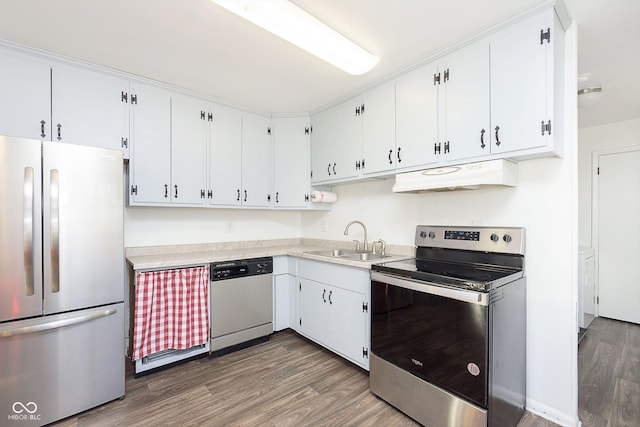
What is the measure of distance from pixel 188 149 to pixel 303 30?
1652 mm

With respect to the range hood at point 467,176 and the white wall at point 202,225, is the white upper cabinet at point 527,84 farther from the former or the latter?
the white wall at point 202,225

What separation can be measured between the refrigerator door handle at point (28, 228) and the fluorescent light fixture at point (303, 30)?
152 cm

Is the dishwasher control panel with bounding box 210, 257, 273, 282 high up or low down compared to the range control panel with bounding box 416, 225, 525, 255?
down

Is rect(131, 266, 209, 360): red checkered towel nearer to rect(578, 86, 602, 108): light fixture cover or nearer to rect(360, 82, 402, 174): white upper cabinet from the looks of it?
rect(360, 82, 402, 174): white upper cabinet

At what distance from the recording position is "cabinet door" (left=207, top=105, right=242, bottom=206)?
2912 millimetres

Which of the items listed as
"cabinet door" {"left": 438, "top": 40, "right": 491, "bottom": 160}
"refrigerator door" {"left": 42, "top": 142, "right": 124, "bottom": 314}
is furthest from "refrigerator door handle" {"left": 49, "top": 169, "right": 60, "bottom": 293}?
"cabinet door" {"left": 438, "top": 40, "right": 491, "bottom": 160}

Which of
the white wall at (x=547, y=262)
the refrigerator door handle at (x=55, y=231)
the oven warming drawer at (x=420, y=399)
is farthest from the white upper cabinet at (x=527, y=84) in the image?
the refrigerator door handle at (x=55, y=231)

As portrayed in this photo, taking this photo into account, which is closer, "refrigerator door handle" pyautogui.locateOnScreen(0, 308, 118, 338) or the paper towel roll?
"refrigerator door handle" pyautogui.locateOnScreen(0, 308, 118, 338)

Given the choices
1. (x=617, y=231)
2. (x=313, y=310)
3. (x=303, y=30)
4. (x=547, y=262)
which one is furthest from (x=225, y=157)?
(x=617, y=231)

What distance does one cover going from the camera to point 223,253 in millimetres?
2896

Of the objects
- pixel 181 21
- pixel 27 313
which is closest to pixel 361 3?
pixel 181 21

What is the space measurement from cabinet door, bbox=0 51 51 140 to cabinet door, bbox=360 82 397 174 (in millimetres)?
2470

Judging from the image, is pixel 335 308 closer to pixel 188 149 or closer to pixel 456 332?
pixel 456 332

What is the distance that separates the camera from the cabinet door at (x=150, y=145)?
2.45 meters
